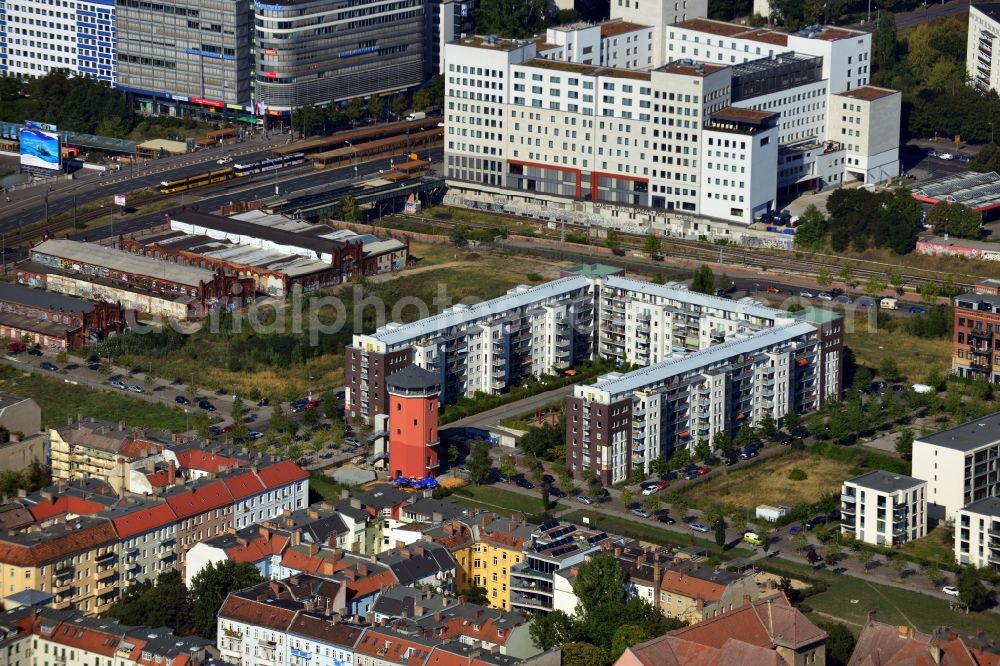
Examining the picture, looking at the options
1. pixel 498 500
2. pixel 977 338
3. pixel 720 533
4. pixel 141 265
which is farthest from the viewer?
pixel 141 265

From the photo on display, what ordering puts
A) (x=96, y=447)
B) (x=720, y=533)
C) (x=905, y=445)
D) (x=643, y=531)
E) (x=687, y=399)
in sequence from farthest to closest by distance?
1. (x=687, y=399)
2. (x=905, y=445)
3. (x=96, y=447)
4. (x=643, y=531)
5. (x=720, y=533)

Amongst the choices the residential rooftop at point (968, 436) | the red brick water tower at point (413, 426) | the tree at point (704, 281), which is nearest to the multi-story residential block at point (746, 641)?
the residential rooftop at point (968, 436)

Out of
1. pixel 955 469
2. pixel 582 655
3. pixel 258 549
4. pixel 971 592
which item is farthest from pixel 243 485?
pixel 955 469

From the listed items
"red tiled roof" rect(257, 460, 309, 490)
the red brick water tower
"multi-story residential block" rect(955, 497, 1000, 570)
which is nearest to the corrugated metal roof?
the red brick water tower

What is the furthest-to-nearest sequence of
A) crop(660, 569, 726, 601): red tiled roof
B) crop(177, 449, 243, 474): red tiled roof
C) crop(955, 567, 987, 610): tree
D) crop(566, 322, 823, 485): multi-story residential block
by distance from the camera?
crop(566, 322, 823, 485): multi-story residential block, crop(177, 449, 243, 474): red tiled roof, crop(955, 567, 987, 610): tree, crop(660, 569, 726, 601): red tiled roof

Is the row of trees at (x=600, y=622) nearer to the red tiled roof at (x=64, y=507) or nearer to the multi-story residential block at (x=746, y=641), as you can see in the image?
the multi-story residential block at (x=746, y=641)

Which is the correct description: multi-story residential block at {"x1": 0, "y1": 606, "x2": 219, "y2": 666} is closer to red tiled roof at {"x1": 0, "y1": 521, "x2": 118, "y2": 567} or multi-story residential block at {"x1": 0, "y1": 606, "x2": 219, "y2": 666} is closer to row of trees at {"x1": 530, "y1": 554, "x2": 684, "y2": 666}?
red tiled roof at {"x1": 0, "y1": 521, "x2": 118, "y2": 567}

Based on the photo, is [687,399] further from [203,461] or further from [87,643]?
[87,643]

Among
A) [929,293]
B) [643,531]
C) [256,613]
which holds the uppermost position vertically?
[929,293]
